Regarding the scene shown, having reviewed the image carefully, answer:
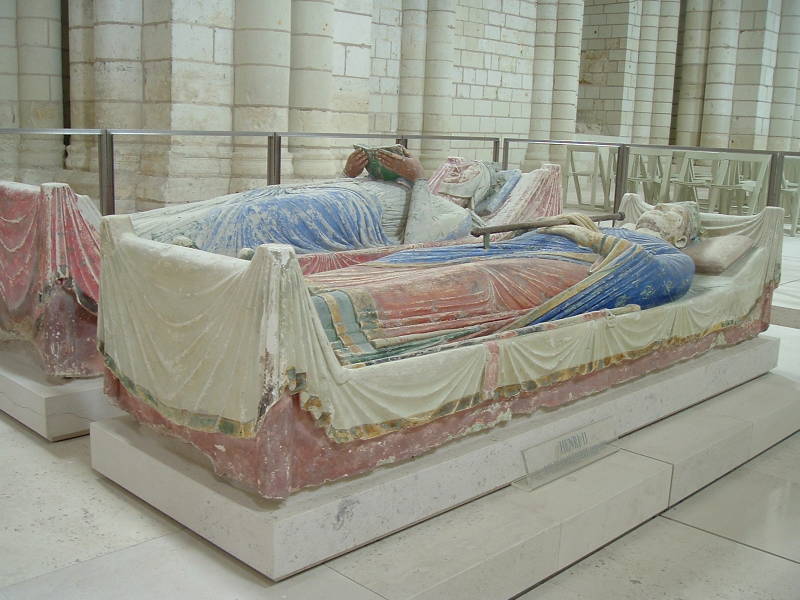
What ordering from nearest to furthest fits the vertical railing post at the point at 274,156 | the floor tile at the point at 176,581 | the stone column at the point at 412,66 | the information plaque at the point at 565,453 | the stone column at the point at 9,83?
the floor tile at the point at 176,581
the information plaque at the point at 565,453
the vertical railing post at the point at 274,156
the stone column at the point at 9,83
the stone column at the point at 412,66

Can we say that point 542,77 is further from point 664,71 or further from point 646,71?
point 664,71

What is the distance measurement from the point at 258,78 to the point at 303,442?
559 centimetres

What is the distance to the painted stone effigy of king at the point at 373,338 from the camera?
2.34m

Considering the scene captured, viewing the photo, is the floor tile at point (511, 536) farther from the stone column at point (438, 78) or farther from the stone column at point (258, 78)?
the stone column at point (438, 78)

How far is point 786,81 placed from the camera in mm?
15875

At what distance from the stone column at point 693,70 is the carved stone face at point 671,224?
41.1ft

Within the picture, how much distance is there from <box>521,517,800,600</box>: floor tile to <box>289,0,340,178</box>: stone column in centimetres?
569

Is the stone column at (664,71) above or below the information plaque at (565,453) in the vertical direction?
above

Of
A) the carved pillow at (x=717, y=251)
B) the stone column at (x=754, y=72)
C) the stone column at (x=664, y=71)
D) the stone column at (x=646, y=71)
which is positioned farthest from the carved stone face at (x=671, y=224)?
the stone column at (x=664, y=71)

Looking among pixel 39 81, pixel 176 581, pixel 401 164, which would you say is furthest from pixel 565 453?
pixel 39 81

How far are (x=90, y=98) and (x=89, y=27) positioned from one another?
2.04ft

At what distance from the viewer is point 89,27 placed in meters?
7.72

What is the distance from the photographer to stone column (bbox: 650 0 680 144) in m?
15.6

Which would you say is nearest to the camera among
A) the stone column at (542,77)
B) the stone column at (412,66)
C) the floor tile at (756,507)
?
the floor tile at (756,507)
